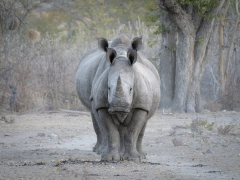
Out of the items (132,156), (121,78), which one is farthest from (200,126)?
(121,78)

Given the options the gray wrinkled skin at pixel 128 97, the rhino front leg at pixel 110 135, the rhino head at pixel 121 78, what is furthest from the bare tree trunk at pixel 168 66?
the rhino front leg at pixel 110 135

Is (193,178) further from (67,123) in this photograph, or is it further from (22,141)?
(67,123)

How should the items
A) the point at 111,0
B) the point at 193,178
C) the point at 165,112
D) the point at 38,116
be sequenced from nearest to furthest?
the point at 193,178 < the point at 38,116 < the point at 165,112 < the point at 111,0

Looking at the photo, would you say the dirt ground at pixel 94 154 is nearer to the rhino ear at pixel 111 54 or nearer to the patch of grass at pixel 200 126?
the patch of grass at pixel 200 126

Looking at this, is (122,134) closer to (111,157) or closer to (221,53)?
(111,157)

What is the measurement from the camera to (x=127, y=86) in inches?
275

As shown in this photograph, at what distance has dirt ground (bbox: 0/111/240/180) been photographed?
649cm

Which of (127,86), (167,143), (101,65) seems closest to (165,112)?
(167,143)

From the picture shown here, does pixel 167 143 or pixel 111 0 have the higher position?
pixel 111 0

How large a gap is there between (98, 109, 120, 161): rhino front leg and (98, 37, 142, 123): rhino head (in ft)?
0.48

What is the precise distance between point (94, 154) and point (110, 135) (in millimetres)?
1361

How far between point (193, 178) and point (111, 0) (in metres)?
34.8

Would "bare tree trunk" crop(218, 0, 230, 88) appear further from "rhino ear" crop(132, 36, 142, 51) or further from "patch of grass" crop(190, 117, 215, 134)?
"rhino ear" crop(132, 36, 142, 51)

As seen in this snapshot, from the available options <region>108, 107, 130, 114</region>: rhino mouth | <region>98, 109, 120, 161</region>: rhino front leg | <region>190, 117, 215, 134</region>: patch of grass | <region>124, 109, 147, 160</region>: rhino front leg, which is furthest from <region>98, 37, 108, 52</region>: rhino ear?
<region>190, 117, 215, 134</region>: patch of grass
